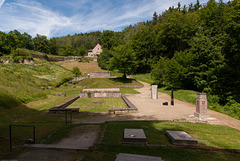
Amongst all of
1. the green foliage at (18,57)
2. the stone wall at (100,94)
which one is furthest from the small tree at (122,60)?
the green foliage at (18,57)

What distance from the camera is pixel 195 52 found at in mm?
25859

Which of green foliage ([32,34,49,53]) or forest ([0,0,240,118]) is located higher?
green foliage ([32,34,49,53])

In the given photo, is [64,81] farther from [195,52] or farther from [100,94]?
[195,52]

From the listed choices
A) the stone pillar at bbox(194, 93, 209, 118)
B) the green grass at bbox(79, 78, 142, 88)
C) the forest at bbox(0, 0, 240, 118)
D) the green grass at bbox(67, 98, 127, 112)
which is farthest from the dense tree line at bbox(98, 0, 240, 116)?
the green grass at bbox(67, 98, 127, 112)

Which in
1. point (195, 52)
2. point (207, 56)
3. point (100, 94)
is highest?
point (195, 52)

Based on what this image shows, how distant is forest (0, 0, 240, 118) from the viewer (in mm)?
21847

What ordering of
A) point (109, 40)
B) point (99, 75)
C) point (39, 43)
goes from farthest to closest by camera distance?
1. point (39, 43)
2. point (109, 40)
3. point (99, 75)

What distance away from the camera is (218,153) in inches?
205

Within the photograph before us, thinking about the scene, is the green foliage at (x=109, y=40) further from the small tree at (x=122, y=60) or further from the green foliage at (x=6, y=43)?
the green foliage at (x=6, y=43)

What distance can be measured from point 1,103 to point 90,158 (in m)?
13.0

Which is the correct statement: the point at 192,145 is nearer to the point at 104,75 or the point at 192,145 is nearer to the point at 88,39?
the point at 104,75

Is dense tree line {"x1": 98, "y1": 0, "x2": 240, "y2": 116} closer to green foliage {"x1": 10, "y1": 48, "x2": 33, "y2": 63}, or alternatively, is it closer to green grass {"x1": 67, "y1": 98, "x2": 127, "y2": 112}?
green grass {"x1": 67, "y1": 98, "x2": 127, "y2": 112}

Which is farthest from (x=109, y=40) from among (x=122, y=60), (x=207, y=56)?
(x=207, y=56)

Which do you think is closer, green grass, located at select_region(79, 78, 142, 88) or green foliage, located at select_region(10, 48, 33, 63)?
green grass, located at select_region(79, 78, 142, 88)
